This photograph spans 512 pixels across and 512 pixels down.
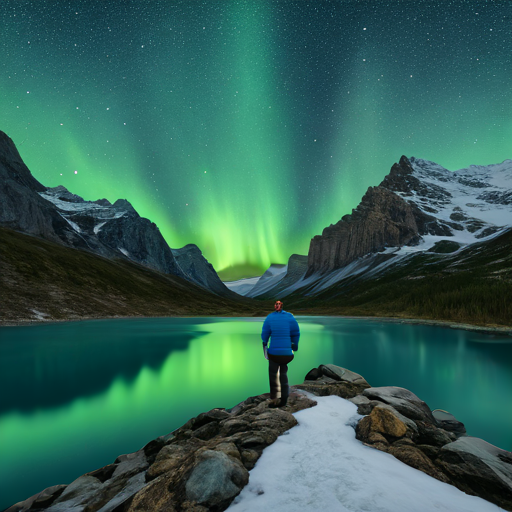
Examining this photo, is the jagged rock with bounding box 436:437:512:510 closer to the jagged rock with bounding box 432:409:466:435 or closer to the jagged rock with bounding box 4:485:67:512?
the jagged rock with bounding box 432:409:466:435

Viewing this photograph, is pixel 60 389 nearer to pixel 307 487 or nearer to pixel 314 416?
pixel 314 416

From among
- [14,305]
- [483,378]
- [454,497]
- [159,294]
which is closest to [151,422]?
[454,497]

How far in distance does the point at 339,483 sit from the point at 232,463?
7.49 ft

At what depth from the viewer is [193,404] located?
704 inches

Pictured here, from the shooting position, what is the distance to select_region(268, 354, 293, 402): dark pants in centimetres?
1039

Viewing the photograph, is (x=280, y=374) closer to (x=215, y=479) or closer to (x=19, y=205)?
(x=215, y=479)

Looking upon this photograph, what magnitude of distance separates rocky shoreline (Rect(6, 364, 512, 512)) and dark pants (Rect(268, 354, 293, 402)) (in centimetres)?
57

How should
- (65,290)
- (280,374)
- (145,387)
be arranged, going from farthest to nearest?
(65,290), (145,387), (280,374)

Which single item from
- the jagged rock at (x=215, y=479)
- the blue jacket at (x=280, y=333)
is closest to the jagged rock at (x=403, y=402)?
the blue jacket at (x=280, y=333)

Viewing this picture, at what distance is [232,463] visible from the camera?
5840 millimetres

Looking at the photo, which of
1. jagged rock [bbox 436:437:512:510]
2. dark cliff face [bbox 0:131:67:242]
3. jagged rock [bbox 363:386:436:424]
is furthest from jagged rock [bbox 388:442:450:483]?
dark cliff face [bbox 0:131:67:242]

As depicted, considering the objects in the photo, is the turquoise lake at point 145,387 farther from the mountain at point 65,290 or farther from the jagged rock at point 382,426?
the mountain at point 65,290

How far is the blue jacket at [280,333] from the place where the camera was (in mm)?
10359

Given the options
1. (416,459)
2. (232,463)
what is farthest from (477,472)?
(232,463)
